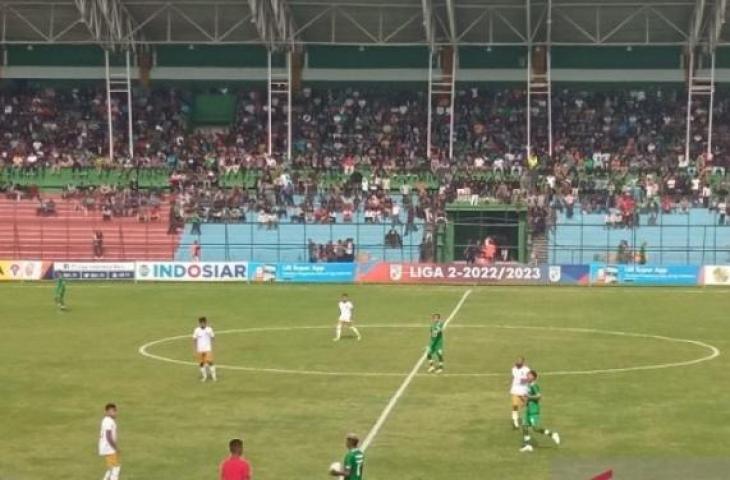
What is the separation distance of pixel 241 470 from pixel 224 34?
68.4 m

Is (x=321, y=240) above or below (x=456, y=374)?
above

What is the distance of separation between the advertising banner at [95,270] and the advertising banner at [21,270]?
0.83 meters

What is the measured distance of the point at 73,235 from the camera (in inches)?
3223

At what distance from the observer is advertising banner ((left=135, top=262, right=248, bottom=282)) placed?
7400cm

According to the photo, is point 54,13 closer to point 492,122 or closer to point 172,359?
point 492,122

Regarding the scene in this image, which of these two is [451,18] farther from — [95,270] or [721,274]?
[95,270]

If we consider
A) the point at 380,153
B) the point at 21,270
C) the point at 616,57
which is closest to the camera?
the point at 21,270

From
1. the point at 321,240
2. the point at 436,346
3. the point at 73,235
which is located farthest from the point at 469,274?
A: the point at 436,346

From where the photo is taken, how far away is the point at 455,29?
281ft

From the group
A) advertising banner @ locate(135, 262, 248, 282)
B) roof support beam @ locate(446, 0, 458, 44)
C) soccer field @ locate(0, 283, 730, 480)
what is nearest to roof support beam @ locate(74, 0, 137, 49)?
advertising banner @ locate(135, 262, 248, 282)

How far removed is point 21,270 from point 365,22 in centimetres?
2539

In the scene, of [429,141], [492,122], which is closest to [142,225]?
[429,141]

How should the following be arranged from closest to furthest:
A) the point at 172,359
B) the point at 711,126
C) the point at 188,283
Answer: the point at 172,359, the point at 188,283, the point at 711,126

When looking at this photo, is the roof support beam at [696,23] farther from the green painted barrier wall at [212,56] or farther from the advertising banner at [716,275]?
the green painted barrier wall at [212,56]
